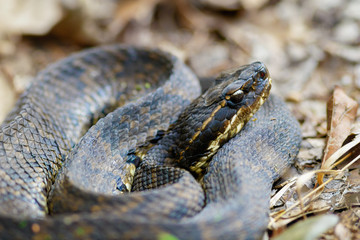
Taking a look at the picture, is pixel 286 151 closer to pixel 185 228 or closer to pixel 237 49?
pixel 185 228

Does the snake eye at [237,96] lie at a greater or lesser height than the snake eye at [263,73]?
lesser

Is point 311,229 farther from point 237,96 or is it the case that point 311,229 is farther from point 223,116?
point 237,96

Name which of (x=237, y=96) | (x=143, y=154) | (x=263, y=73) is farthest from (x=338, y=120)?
(x=143, y=154)

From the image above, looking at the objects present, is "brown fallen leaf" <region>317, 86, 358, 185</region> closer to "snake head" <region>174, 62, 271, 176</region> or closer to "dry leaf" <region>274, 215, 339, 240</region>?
"snake head" <region>174, 62, 271, 176</region>

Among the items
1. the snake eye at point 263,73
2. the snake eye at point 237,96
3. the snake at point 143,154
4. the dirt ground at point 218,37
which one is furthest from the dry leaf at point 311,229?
the dirt ground at point 218,37

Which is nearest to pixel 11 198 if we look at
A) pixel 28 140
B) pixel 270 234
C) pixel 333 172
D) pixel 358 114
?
pixel 28 140

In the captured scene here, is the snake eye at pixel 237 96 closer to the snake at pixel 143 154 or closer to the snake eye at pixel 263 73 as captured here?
the snake at pixel 143 154
